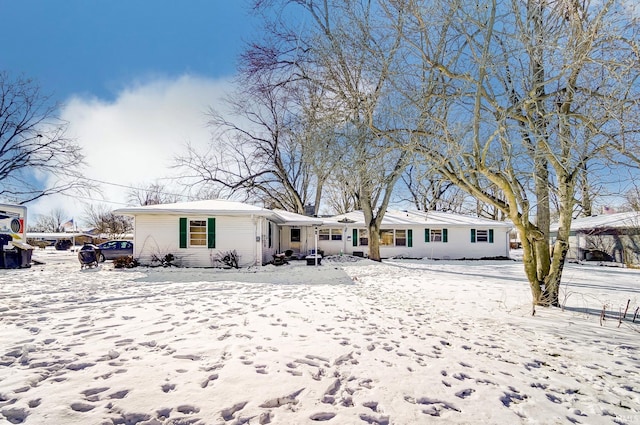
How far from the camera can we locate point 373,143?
635 centimetres

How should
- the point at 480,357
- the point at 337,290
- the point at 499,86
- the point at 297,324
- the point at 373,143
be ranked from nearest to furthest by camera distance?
1. the point at 480,357
2. the point at 297,324
3. the point at 499,86
4. the point at 373,143
5. the point at 337,290

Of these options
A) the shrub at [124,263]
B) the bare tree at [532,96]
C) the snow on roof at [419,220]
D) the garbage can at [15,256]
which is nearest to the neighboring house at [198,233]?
the shrub at [124,263]

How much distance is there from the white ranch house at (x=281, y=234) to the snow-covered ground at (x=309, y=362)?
6755mm

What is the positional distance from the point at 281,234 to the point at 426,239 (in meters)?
9.39

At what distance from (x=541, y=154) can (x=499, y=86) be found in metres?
1.72

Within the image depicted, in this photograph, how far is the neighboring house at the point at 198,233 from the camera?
42.5 ft

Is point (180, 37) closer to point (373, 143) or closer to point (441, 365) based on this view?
point (373, 143)

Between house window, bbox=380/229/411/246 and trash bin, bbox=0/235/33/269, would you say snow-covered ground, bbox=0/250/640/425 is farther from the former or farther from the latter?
house window, bbox=380/229/411/246

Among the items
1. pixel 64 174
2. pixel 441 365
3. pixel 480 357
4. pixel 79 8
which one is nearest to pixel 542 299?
pixel 480 357

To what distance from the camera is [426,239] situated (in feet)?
66.1

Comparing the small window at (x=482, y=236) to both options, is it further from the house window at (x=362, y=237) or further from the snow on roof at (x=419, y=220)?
the house window at (x=362, y=237)

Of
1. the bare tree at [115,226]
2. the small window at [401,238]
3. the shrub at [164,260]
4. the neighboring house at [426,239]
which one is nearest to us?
the shrub at [164,260]

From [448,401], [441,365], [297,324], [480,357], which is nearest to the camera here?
[448,401]

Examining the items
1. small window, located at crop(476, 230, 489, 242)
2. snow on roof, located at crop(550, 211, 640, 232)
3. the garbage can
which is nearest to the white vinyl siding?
the garbage can
